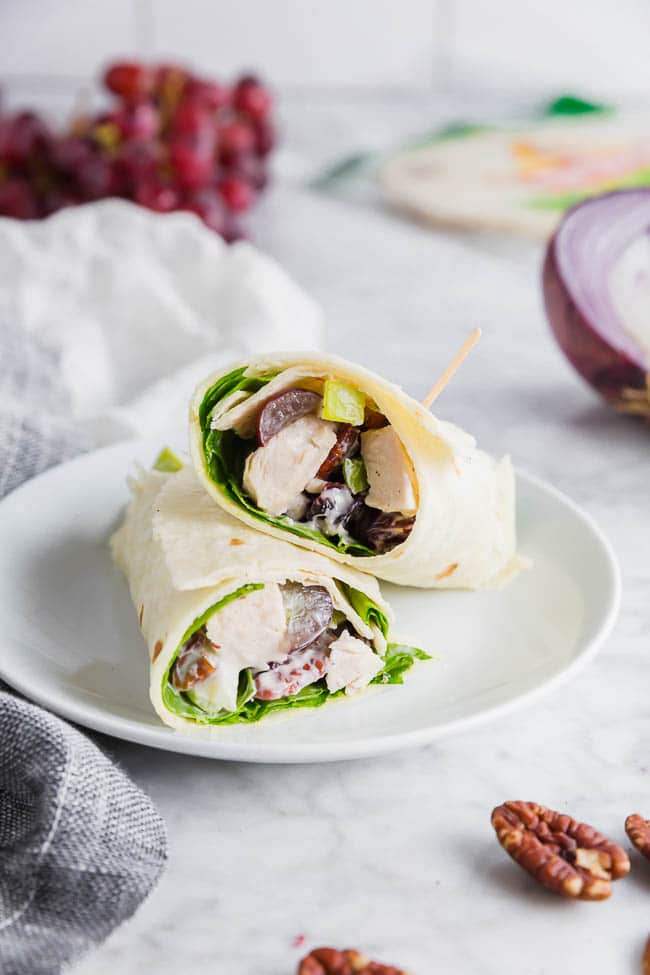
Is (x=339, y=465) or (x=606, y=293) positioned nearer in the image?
(x=339, y=465)

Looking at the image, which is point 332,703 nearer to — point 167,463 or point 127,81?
point 167,463

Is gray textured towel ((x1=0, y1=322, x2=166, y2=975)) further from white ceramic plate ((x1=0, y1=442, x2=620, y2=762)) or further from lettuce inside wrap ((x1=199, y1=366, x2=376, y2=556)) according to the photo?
lettuce inside wrap ((x1=199, y1=366, x2=376, y2=556))

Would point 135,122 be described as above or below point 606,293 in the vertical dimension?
above

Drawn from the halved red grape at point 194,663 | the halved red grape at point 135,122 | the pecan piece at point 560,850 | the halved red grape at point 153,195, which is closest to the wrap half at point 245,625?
the halved red grape at point 194,663

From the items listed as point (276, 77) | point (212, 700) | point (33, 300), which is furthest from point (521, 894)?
point (276, 77)

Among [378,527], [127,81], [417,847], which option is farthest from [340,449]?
[127,81]

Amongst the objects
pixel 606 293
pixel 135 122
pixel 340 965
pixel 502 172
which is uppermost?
pixel 135 122
